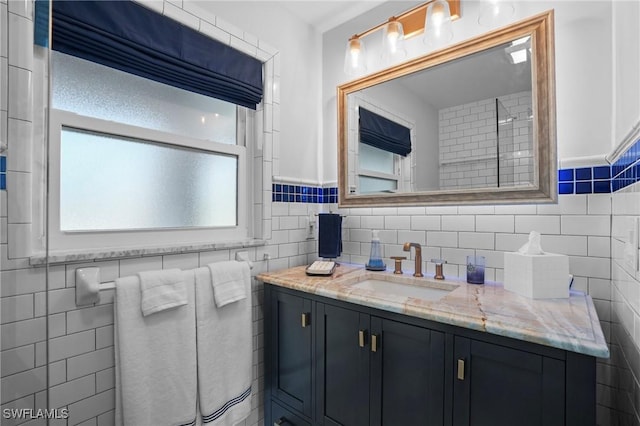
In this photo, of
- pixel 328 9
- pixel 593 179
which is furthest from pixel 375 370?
pixel 328 9

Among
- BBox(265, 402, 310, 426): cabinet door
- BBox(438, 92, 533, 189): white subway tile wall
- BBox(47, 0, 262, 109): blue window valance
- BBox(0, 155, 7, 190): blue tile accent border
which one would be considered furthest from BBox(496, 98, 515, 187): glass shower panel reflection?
BBox(0, 155, 7, 190): blue tile accent border

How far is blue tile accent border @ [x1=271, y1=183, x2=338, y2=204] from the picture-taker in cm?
192

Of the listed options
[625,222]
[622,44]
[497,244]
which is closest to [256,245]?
[497,244]

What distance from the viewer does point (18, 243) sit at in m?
1.03

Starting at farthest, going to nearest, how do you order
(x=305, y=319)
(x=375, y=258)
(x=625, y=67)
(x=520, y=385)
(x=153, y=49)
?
(x=375, y=258), (x=305, y=319), (x=153, y=49), (x=625, y=67), (x=520, y=385)

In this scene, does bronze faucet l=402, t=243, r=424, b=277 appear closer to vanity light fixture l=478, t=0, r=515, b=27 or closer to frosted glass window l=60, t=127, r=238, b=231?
frosted glass window l=60, t=127, r=238, b=231

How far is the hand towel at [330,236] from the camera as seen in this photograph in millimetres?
1938

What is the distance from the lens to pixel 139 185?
56.8 inches

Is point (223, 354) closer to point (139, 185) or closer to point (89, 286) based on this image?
point (89, 286)

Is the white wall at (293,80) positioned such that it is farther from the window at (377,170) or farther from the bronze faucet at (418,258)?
the bronze faucet at (418,258)

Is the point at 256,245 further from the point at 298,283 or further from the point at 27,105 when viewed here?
the point at 27,105

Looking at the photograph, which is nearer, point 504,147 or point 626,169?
point 626,169

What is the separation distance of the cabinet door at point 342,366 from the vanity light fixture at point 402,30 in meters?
1.44

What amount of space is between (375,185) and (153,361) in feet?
4.77
